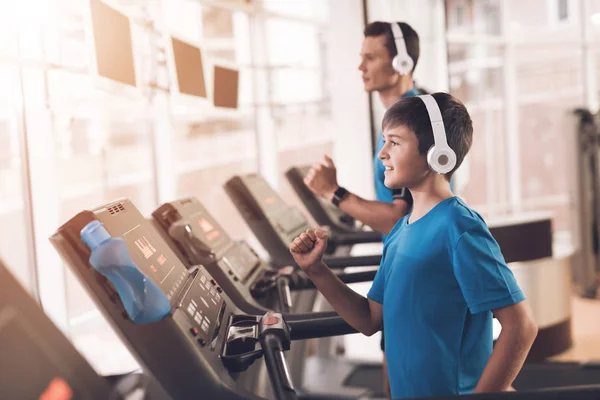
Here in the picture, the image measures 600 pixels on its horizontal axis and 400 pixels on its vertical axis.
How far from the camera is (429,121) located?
139cm

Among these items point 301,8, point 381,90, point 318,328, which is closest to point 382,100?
point 381,90

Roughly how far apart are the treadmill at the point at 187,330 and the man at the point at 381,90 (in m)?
0.52

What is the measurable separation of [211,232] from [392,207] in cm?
57

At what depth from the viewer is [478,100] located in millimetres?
7297

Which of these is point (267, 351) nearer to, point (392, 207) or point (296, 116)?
point (392, 207)

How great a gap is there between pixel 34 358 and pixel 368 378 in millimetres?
3007

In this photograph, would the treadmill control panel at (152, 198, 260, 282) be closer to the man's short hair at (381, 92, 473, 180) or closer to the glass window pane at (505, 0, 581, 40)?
the man's short hair at (381, 92, 473, 180)

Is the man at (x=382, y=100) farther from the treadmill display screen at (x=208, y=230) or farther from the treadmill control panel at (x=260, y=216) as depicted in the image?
the treadmill control panel at (x=260, y=216)

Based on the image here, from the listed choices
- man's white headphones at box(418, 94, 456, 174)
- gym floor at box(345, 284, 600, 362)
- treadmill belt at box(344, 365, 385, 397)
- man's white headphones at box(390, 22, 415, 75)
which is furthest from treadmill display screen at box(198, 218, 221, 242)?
gym floor at box(345, 284, 600, 362)

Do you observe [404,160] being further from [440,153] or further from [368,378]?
[368,378]

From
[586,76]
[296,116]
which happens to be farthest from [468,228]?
[586,76]

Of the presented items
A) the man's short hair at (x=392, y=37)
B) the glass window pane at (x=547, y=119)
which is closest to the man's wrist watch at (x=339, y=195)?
the man's short hair at (x=392, y=37)

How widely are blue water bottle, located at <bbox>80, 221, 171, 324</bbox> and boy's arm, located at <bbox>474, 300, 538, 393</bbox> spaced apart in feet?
1.99

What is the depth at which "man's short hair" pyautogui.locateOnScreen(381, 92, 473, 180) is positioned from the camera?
4.56 ft
